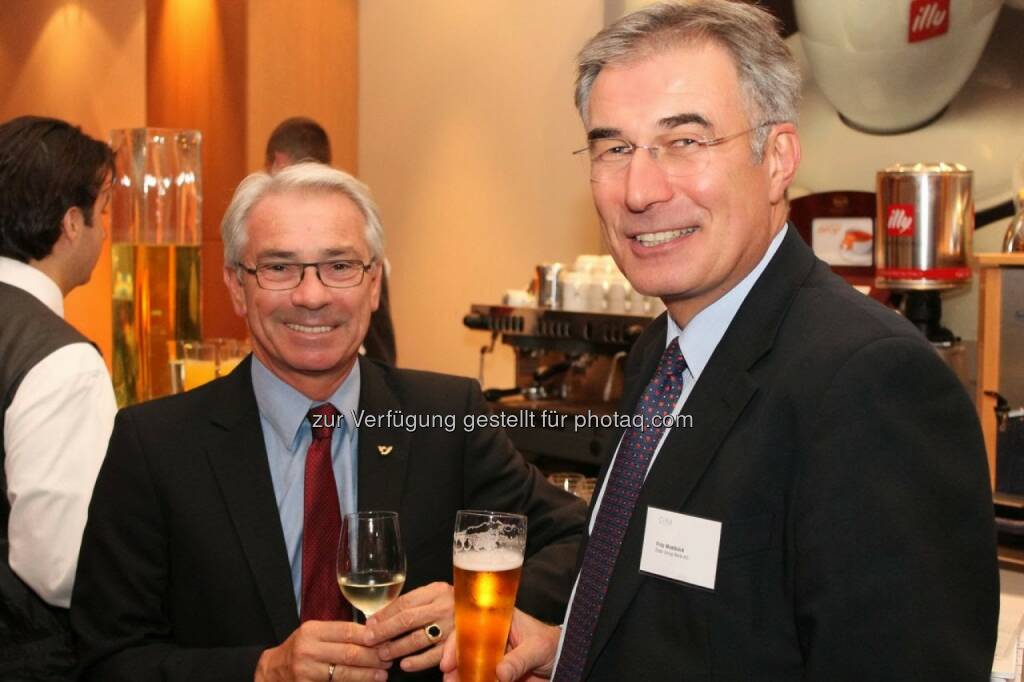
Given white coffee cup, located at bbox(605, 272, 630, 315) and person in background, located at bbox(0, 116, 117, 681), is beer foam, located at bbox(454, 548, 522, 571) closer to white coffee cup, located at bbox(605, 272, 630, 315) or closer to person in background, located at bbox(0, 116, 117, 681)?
person in background, located at bbox(0, 116, 117, 681)

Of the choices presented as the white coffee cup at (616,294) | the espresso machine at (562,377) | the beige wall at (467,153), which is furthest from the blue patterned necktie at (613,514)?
the beige wall at (467,153)

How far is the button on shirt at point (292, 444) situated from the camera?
69.9 inches

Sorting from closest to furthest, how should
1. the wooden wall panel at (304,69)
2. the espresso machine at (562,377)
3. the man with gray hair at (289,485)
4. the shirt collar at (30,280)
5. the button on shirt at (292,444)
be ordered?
1. the man with gray hair at (289,485)
2. the button on shirt at (292,444)
3. the shirt collar at (30,280)
4. the espresso machine at (562,377)
5. the wooden wall panel at (304,69)

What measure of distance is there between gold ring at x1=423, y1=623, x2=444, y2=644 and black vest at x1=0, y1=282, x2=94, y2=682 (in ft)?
3.40

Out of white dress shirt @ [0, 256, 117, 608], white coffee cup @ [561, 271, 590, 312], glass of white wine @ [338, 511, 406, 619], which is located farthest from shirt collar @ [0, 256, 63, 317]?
white coffee cup @ [561, 271, 590, 312]

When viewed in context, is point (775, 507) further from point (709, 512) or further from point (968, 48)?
point (968, 48)

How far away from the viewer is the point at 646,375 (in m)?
1.58

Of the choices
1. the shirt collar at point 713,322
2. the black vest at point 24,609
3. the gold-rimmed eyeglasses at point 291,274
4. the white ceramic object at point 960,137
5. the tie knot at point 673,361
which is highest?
the white ceramic object at point 960,137

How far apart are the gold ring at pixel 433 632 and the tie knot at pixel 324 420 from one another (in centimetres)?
43

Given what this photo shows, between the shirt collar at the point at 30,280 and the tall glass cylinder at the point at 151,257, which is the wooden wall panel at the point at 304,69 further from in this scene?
the shirt collar at the point at 30,280

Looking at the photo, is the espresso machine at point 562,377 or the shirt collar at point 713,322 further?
the espresso machine at point 562,377

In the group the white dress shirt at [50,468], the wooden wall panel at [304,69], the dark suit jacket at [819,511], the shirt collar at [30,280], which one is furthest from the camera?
the wooden wall panel at [304,69]

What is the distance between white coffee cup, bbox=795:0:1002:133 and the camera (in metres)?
3.80

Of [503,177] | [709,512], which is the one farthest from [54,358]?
[503,177]
